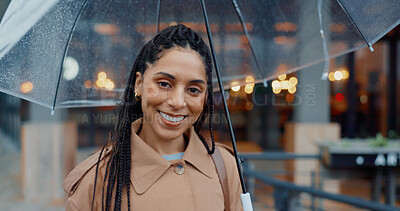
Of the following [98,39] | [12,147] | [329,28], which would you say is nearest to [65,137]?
[12,147]

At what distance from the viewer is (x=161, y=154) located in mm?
1749

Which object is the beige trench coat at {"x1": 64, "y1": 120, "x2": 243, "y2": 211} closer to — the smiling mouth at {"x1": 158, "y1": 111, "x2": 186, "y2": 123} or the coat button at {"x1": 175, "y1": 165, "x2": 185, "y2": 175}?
the coat button at {"x1": 175, "y1": 165, "x2": 185, "y2": 175}

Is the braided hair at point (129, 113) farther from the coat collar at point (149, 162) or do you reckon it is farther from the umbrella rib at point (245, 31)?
the umbrella rib at point (245, 31)

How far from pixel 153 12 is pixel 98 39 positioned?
0.37m

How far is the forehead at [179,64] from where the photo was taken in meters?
1.60

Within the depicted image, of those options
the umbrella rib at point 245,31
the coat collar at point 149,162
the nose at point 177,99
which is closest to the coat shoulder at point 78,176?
the coat collar at point 149,162

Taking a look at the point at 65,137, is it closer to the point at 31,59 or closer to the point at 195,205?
the point at 31,59

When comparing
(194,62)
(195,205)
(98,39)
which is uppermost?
(98,39)

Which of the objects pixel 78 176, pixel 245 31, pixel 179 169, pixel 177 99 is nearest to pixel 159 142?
pixel 179 169

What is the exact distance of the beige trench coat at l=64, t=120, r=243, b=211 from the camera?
1.57m

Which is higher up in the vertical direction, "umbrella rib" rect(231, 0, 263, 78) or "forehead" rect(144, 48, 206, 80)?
"umbrella rib" rect(231, 0, 263, 78)

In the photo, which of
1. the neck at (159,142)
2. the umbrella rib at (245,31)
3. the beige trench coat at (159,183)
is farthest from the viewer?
the umbrella rib at (245,31)

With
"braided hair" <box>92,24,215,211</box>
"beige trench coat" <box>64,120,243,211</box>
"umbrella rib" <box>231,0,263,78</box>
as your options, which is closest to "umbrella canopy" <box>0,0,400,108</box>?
"umbrella rib" <box>231,0,263,78</box>

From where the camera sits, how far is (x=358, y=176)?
6438 millimetres
